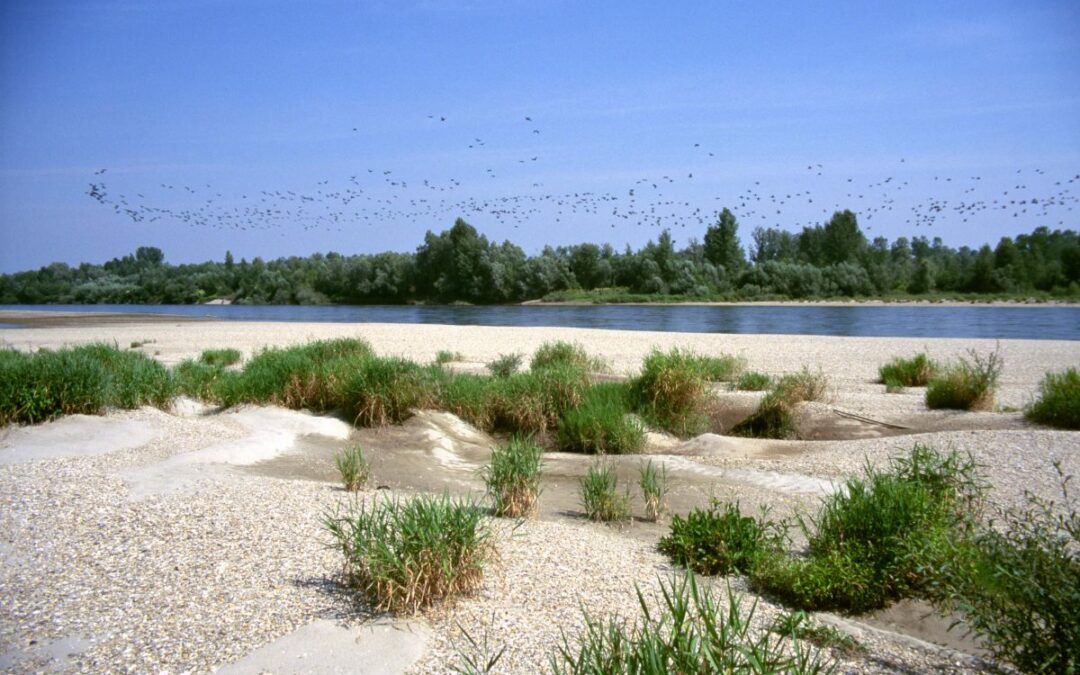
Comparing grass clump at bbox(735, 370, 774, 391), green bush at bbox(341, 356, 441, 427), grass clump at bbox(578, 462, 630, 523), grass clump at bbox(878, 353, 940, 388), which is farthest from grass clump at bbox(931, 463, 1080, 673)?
grass clump at bbox(878, 353, 940, 388)

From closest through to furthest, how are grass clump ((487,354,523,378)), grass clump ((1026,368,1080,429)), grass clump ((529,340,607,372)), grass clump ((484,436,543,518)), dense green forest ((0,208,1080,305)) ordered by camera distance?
grass clump ((484,436,543,518))
grass clump ((1026,368,1080,429))
grass clump ((487,354,523,378))
grass clump ((529,340,607,372))
dense green forest ((0,208,1080,305))

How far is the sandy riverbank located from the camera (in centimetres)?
441

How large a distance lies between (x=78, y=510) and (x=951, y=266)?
98993 millimetres

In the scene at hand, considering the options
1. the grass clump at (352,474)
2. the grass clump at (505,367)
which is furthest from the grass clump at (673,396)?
the grass clump at (352,474)

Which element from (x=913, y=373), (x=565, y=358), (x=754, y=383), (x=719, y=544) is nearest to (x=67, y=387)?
(x=719, y=544)

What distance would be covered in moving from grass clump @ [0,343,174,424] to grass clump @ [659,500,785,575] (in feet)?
23.7

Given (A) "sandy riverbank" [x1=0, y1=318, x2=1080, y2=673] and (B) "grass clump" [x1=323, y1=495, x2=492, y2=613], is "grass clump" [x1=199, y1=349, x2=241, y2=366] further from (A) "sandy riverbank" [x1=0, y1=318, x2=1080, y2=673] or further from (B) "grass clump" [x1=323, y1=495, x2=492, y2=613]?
(B) "grass clump" [x1=323, y1=495, x2=492, y2=613]

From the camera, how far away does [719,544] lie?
20.4 ft

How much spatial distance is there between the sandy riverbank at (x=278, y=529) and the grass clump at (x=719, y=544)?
227mm

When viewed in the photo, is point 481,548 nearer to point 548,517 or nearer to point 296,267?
point 548,517

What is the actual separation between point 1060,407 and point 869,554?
6.78 m

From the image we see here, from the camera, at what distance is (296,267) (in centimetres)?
12025

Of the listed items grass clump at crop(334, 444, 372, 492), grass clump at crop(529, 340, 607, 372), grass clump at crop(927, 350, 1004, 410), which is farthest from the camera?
grass clump at crop(529, 340, 607, 372)

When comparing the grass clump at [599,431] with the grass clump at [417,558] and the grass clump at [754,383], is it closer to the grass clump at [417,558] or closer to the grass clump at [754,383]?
the grass clump at [754,383]
